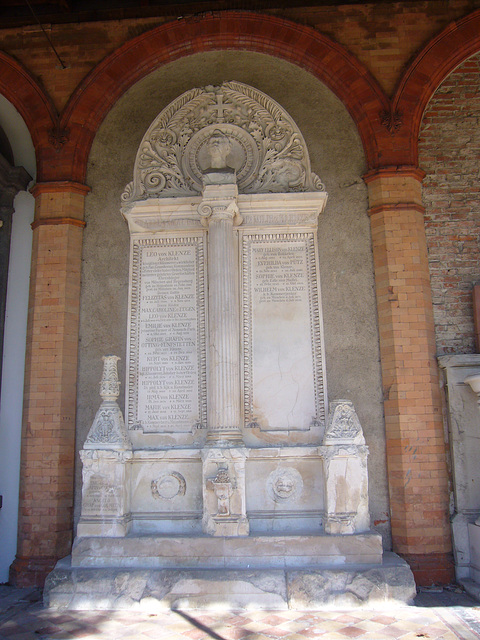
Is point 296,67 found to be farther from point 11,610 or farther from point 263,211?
point 11,610

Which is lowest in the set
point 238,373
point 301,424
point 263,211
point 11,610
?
point 11,610

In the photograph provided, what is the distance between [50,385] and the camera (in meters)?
6.66

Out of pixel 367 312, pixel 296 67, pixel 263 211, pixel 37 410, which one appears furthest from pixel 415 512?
pixel 296 67

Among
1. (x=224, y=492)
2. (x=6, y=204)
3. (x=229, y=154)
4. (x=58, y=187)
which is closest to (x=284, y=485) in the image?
(x=224, y=492)

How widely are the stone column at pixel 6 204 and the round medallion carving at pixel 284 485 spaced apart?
397 cm

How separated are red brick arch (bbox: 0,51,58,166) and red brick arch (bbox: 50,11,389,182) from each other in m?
0.23

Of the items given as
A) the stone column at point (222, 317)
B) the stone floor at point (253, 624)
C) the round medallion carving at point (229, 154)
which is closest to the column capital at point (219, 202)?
the stone column at point (222, 317)

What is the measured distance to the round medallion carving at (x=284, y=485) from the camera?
19.6 ft

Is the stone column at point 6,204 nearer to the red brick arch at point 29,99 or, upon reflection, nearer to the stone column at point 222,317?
the red brick arch at point 29,99

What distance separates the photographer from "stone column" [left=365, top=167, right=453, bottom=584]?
606 centimetres

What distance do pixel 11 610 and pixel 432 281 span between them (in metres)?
5.82

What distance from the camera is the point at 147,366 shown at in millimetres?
6668

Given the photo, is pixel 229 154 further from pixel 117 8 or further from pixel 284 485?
pixel 284 485

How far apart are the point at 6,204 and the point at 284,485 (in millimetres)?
5126
